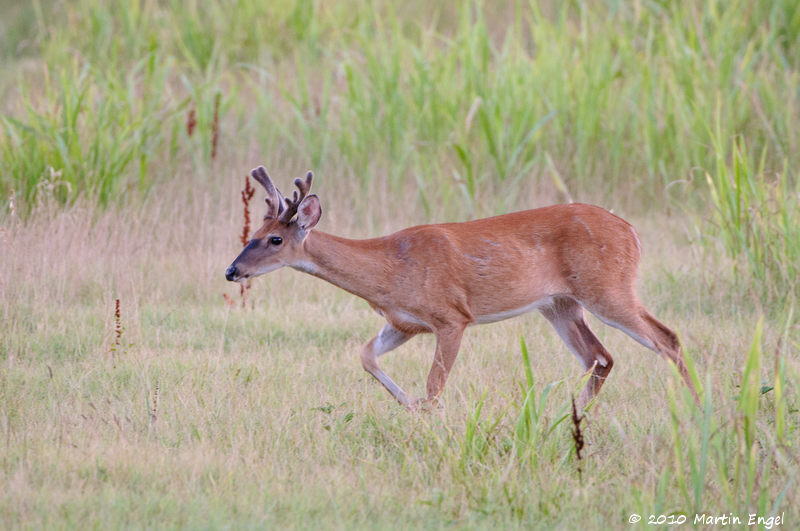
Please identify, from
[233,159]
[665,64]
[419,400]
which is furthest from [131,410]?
[665,64]

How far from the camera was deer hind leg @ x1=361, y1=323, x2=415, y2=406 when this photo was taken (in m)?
5.89

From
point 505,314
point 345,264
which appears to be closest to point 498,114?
point 505,314

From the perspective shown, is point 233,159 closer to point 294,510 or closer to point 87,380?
point 87,380

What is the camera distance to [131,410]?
5520 mm

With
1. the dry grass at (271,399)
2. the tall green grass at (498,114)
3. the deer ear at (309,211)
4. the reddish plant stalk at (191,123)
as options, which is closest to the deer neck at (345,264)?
the deer ear at (309,211)

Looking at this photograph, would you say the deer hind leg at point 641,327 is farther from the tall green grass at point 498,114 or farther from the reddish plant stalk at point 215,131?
the reddish plant stalk at point 215,131

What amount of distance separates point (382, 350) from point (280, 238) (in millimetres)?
822

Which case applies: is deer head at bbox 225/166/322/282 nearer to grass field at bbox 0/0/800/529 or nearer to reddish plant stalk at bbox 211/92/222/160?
grass field at bbox 0/0/800/529

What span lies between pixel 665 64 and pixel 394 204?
308 centimetres

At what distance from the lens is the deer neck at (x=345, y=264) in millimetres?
5926

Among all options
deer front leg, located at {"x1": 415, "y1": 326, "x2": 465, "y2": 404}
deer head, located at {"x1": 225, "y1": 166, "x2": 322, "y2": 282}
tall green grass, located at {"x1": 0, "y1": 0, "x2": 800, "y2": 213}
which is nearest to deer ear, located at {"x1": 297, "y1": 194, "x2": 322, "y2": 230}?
deer head, located at {"x1": 225, "y1": 166, "x2": 322, "y2": 282}

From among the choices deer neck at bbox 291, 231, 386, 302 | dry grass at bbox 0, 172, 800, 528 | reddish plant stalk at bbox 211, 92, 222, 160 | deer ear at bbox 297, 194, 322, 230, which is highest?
reddish plant stalk at bbox 211, 92, 222, 160

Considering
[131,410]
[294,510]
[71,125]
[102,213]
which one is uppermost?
[71,125]

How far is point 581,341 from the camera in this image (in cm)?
632
